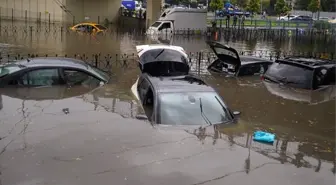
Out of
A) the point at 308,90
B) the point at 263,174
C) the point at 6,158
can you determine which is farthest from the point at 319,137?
the point at 6,158

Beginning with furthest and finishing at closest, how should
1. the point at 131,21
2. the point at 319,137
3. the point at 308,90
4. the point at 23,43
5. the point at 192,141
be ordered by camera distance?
the point at 131,21, the point at 23,43, the point at 308,90, the point at 319,137, the point at 192,141

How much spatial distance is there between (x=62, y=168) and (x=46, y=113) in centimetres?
330

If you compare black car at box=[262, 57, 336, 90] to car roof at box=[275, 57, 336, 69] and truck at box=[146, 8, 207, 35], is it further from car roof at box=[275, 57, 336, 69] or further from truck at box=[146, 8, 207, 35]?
Result: truck at box=[146, 8, 207, 35]

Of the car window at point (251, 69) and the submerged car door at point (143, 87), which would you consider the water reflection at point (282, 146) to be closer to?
the submerged car door at point (143, 87)

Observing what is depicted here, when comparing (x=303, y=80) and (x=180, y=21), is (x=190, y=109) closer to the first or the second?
(x=303, y=80)

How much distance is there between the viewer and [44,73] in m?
10.6

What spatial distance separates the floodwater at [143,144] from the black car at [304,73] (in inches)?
37.4

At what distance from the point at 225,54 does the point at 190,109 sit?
7244 mm

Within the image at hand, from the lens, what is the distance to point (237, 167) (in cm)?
626

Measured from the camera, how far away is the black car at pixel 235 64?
48.0ft

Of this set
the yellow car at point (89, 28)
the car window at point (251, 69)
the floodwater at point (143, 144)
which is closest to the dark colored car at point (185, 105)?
the floodwater at point (143, 144)

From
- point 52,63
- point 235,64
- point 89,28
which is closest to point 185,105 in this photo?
point 52,63

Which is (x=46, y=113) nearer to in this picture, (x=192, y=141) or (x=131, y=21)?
(x=192, y=141)

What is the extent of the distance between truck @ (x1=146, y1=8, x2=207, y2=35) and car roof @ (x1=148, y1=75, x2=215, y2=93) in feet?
93.0
